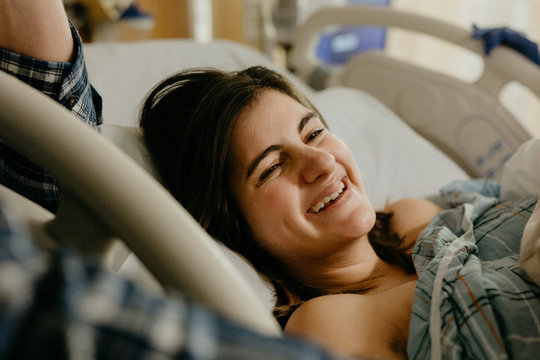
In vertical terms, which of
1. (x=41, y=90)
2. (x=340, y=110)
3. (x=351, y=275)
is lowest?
(x=351, y=275)

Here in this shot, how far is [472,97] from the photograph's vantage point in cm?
146

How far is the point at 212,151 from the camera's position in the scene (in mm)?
898

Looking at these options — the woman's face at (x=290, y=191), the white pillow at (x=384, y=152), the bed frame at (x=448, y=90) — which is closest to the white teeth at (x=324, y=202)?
the woman's face at (x=290, y=191)

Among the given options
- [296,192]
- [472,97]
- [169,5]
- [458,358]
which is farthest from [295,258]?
[169,5]

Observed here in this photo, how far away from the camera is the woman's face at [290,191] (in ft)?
2.84

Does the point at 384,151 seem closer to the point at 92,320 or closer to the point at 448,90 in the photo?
the point at 448,90

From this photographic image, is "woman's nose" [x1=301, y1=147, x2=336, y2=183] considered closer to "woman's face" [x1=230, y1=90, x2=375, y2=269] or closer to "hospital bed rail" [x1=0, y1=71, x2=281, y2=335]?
"woman's face" [x1=230, y1=90, x2=375, y2=269]

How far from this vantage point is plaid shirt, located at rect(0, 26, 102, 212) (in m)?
0.74

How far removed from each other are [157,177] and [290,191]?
0.28m

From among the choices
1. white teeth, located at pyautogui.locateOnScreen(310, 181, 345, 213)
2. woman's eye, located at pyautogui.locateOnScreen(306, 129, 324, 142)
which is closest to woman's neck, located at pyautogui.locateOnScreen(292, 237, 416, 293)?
white teeth, located at pyautogui.locateOnScreen(310, 181, 345, 213)

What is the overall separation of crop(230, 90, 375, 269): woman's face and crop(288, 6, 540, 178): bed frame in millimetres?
725

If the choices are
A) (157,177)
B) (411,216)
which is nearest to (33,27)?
(157,177)

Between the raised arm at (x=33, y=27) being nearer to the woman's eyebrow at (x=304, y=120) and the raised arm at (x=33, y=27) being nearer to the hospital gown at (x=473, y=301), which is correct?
the woman's eyebrow at (x=304, y=120)

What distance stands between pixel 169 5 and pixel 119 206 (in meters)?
3.98
